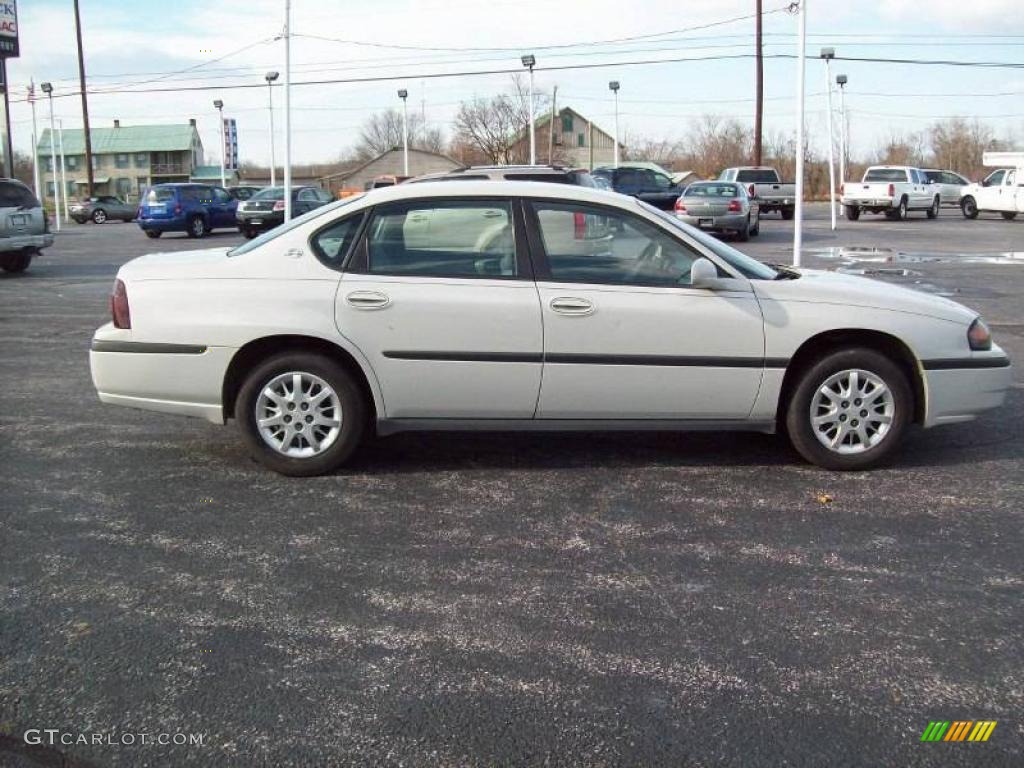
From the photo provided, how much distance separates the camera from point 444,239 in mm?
5418

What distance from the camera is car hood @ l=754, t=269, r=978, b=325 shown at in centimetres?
540

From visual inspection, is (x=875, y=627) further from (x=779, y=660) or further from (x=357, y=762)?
(x=357, y=762)

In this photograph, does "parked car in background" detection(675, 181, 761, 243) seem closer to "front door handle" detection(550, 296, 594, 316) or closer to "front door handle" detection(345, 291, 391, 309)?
"front door handle" detection(550, 296, 594, 316)

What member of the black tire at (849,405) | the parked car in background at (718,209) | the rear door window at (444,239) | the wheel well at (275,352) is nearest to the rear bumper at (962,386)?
the black tire at (849,405)

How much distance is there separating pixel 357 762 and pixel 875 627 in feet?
6.35

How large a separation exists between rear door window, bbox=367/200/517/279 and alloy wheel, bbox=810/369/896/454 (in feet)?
6.00

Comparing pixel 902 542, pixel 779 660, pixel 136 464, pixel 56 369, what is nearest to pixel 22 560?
pixel 136 464

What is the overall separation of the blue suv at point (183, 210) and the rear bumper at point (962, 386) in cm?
2737

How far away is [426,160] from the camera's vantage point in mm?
83438

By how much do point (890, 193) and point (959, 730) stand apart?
3509cm

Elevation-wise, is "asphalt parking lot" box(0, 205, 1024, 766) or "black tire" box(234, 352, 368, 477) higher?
"black tire" box(234, 352, 368, 477)

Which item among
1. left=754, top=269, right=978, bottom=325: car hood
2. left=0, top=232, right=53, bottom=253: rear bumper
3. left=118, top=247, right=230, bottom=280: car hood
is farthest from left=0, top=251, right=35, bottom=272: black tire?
left=754, top=269, right=978, bottom=325: car hood

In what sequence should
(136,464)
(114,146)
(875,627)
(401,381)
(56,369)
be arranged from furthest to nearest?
(114,146) → (56,369) → (136,464) → (401,381) → (875,627)

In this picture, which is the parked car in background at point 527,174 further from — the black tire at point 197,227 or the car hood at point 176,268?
the black tire at point 197,227
